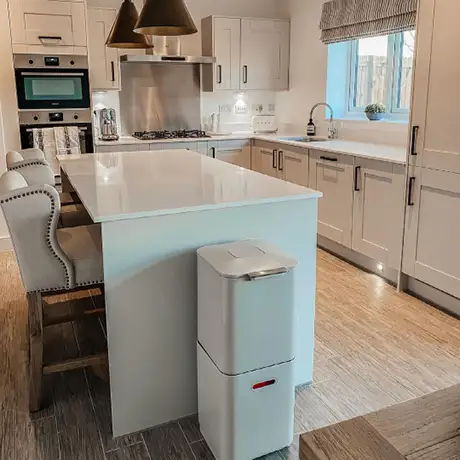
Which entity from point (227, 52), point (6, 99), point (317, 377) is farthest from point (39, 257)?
point (227, 52)

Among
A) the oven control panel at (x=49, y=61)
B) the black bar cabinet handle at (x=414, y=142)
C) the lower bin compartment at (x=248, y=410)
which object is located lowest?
the lower bin compartment at (x=248, y=410)

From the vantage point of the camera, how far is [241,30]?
5.43 metres

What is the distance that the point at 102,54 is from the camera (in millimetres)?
4949

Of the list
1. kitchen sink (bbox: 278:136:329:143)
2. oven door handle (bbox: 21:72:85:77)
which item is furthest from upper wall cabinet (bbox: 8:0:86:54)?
kitchen sink (bbox: 278:136:329:143)

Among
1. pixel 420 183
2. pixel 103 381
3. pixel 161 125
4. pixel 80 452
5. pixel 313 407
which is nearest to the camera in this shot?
pixel 80 452

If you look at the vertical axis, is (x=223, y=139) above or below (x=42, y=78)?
below

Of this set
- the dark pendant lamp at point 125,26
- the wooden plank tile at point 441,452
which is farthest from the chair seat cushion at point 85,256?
the wooden plank tile at point 441,452

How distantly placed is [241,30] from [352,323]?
3.61m

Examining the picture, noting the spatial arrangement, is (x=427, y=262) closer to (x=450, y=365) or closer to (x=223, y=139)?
(x=450, y=365)

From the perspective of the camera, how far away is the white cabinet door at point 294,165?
4492 millimetres

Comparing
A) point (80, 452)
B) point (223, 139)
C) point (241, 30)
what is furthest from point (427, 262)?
point (241, 30)

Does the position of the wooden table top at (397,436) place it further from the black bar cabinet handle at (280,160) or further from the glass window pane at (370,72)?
the glass window pane at (370,72)

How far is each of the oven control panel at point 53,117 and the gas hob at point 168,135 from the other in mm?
710

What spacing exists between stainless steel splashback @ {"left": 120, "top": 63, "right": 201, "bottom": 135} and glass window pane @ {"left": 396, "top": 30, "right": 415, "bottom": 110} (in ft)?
7.39
